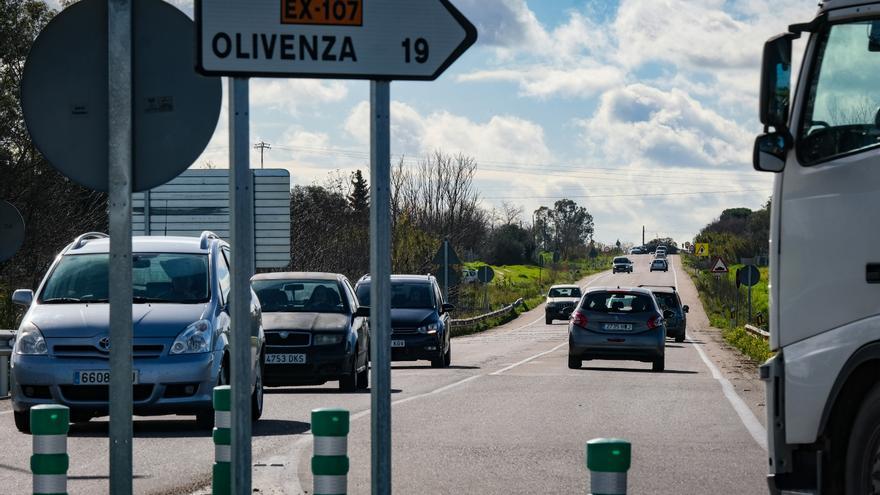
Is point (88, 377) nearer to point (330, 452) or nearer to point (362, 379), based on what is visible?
point (330, 452)

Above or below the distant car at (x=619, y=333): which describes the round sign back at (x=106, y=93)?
above

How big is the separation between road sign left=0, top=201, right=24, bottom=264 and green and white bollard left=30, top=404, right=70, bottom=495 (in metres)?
9.96

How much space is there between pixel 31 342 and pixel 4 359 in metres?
6.65

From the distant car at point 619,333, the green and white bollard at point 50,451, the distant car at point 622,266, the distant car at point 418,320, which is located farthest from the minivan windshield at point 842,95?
the distant car at point 622,266

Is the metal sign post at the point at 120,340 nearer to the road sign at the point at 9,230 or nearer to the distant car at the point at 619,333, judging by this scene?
the road sign at the point at 9,230

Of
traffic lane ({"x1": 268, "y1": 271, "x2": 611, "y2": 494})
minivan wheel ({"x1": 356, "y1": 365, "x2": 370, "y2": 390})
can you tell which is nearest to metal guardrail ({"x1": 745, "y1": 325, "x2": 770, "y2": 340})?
traffic lane ({"x1": 268, "y1": 271, "x2": 611, "y2": 494})

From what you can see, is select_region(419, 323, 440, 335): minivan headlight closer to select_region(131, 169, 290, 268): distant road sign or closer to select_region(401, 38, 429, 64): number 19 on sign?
select_region(131, 169, 290, 268): distant road sign

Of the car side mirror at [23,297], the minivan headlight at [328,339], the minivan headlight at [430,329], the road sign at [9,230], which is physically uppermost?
the road sign at [9,230]

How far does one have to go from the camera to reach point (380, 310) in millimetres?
5988

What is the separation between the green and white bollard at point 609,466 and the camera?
555cm

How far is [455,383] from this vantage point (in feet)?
74.8

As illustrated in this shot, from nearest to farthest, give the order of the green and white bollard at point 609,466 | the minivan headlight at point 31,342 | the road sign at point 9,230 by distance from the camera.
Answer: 1. the green and white bollard at point 609,466
2. the minivan headlight at point 31,342
3. the road sign at point 9,230

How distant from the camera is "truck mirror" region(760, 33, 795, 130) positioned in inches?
282

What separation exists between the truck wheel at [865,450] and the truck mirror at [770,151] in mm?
1199
